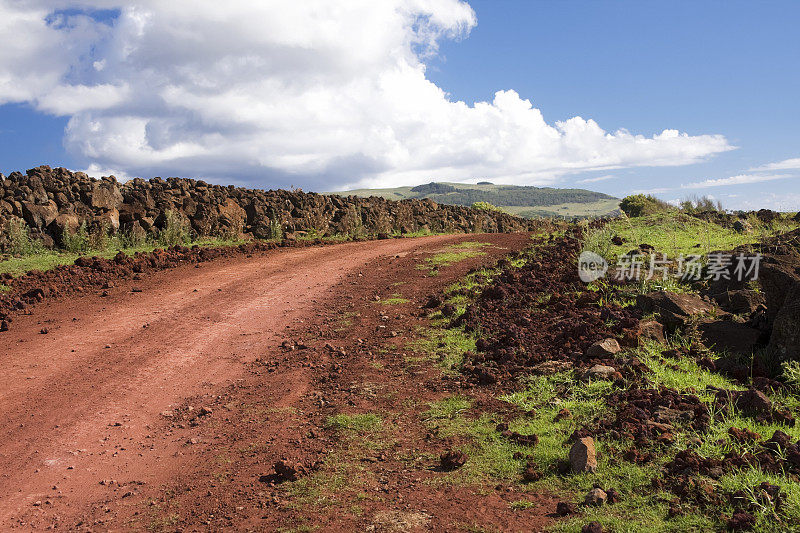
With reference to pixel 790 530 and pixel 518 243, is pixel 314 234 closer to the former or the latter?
pixel 518 243

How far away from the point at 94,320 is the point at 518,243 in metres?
11.2

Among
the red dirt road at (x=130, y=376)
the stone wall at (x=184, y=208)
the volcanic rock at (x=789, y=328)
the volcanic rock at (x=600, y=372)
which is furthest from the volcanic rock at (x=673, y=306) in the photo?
the stone wall at (x=184, y=208)

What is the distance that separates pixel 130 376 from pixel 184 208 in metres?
11.3

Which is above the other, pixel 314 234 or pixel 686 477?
pixel 314 234

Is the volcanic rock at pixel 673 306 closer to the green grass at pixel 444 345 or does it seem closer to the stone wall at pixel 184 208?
the green grass at pixel 444 345

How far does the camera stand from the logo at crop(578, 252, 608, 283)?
9.52m

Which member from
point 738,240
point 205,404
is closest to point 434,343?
point 205,404

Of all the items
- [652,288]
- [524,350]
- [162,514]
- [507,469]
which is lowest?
[162,514]

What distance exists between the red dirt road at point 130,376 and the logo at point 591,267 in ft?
13.1

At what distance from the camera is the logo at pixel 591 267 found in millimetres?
9516

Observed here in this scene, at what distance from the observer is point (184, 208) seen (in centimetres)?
1697

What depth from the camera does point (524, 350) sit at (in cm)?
667

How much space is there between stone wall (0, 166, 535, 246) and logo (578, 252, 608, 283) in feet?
35.1

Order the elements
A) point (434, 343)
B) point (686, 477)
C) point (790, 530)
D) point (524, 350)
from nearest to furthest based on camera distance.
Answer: point (790, 530) → point (686, 477) → point (524, 350) → point (434, 343)
